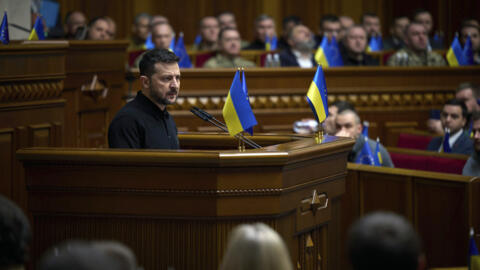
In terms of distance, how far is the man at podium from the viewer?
4258mm

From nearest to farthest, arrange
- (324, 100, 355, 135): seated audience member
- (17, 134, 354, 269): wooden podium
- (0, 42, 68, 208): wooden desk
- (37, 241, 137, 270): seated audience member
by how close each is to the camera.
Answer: (37, 241, 137, 270): seated audience member → (17, 134, 354, 269): wooden podium → (0, 42, 68, 208): wooden desk → (324, 100, 355, 135): seated audience member

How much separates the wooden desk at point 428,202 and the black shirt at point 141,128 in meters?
2.16

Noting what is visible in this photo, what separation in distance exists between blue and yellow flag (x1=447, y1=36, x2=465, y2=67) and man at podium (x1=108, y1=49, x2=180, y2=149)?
6.41m

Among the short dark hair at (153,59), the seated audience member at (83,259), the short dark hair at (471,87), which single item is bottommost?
the seated audience member at (83,259)

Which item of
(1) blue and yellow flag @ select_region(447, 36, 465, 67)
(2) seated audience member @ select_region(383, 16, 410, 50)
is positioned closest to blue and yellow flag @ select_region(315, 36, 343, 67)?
(1) blue and yellow flag @ select_region(447, 36, 465, 67)

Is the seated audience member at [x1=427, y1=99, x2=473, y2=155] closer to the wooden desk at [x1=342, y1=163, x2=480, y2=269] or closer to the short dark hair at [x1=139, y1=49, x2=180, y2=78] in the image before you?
the wooden desk at [x1=342, y1=163, x2=480, y2=269]

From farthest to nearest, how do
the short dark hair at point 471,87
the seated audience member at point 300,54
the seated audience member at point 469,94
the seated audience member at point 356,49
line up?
the seated audience member at point 356,49
the seated audience member at point 300,54
the short dark hair at point 471,87
the seated audience member at point 469,94

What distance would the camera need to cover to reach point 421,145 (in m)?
8.05

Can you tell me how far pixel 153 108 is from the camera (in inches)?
174

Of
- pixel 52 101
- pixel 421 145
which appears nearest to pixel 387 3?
pixel 421 145

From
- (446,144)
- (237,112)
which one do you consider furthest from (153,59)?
(446,144)

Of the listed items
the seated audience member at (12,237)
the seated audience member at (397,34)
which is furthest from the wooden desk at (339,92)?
the seated audience member at (12,237)

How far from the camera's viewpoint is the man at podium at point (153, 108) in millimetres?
4258

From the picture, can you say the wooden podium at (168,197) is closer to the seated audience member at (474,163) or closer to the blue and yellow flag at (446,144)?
the seated audience member at (474,163)
